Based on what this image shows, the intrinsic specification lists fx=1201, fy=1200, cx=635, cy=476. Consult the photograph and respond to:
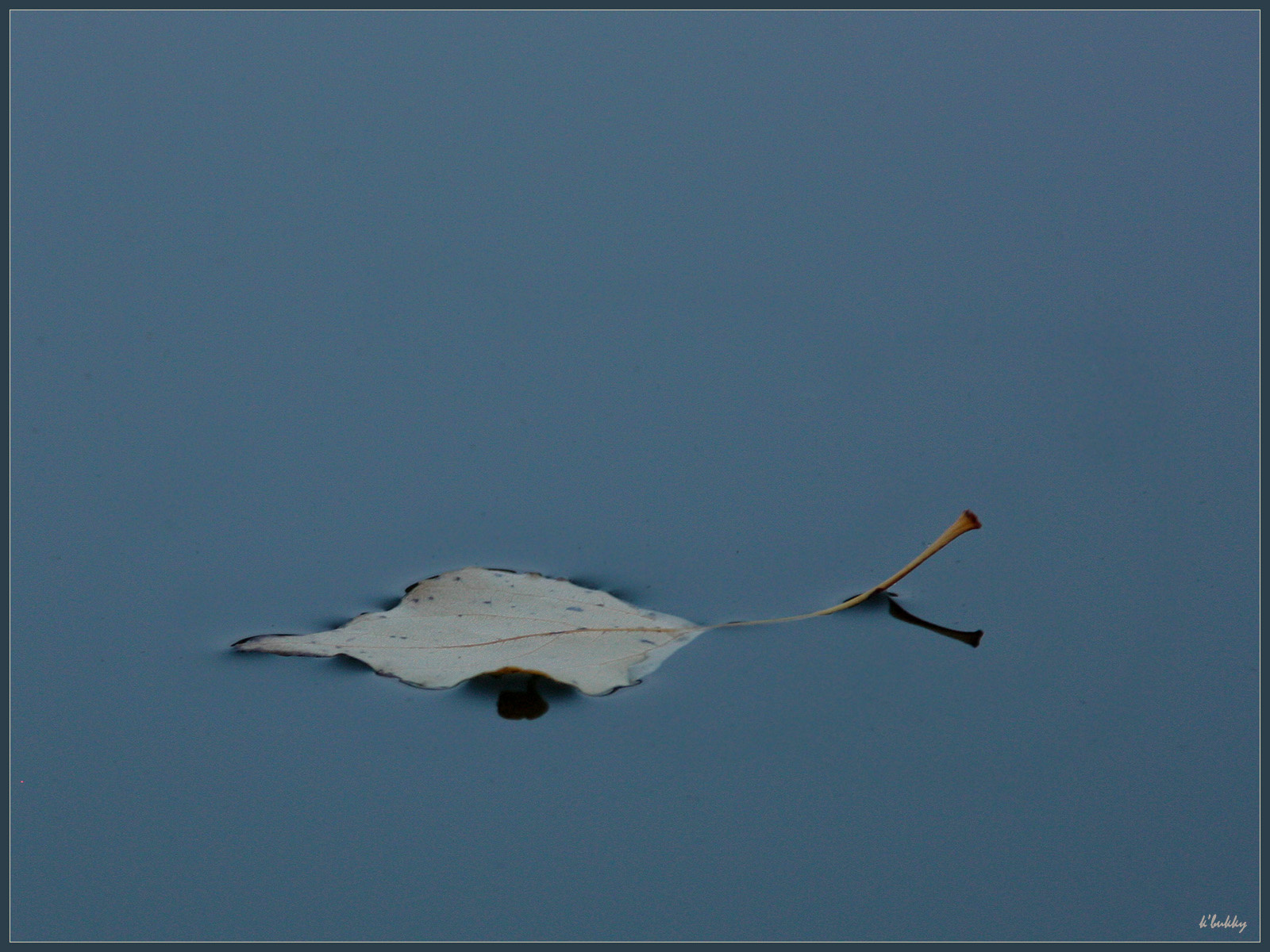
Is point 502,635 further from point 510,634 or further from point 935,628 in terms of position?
point 935,628

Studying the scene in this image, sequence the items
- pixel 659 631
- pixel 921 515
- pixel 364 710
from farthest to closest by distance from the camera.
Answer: pixel 921 515, pixel 659 631, pixel 364 710

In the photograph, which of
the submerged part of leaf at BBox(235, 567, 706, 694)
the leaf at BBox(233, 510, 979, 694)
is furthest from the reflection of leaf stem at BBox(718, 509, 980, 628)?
the submerged part of leaf at BBox(235, 567, 706, 694)

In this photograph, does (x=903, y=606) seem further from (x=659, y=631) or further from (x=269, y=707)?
(x=269, y=707)

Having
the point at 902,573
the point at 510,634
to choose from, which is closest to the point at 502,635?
the point at 510,634

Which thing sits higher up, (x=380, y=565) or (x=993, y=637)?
(x=380, y=565)

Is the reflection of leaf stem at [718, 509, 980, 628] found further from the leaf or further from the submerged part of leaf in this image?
the submerged part of leaf

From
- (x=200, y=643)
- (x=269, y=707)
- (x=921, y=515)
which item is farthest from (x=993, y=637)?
(x=200, y=643)
